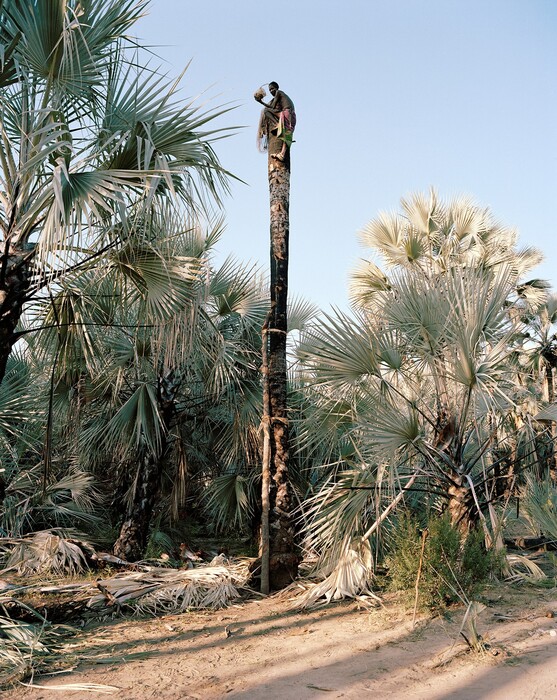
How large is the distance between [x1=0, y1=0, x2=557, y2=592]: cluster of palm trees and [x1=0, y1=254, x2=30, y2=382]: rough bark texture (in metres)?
0.01

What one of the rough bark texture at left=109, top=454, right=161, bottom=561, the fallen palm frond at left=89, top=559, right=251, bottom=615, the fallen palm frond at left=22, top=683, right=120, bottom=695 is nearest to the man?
the rough bark texture at left=109, top=454, right=161, bottom=561

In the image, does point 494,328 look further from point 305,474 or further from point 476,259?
point 476,259

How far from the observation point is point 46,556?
699 cm

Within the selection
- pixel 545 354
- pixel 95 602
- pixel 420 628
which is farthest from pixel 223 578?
pixel 545 354

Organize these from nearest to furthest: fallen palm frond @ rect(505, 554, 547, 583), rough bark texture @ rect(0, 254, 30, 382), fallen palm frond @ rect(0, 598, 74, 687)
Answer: fallen palm frond @ rect(0, 598, 74, 687) < rough bark texture @ rect(0, 254, 30, 382) < fallen palm frond @ rect(505, 554, 547, 583)

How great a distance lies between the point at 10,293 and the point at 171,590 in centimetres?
312

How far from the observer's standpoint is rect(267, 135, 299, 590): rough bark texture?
632 cm

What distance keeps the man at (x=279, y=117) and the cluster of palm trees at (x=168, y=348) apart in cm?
152

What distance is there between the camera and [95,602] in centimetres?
559

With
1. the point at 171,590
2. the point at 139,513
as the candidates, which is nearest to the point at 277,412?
the point at 171,590

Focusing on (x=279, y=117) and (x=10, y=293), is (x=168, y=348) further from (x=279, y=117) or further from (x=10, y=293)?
(x=279, y=117)

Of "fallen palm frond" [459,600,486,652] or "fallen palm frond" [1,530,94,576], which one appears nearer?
"fallen palm frond" [459,600,486,652]

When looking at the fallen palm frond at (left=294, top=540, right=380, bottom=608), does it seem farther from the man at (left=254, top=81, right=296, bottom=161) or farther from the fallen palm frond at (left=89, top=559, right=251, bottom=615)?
the man at (left=254, top=81, right=296, bottom=161)

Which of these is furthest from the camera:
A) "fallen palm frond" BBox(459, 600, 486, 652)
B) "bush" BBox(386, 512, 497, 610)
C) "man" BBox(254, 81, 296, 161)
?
"man" BBox(254, 81, 296, 161)
